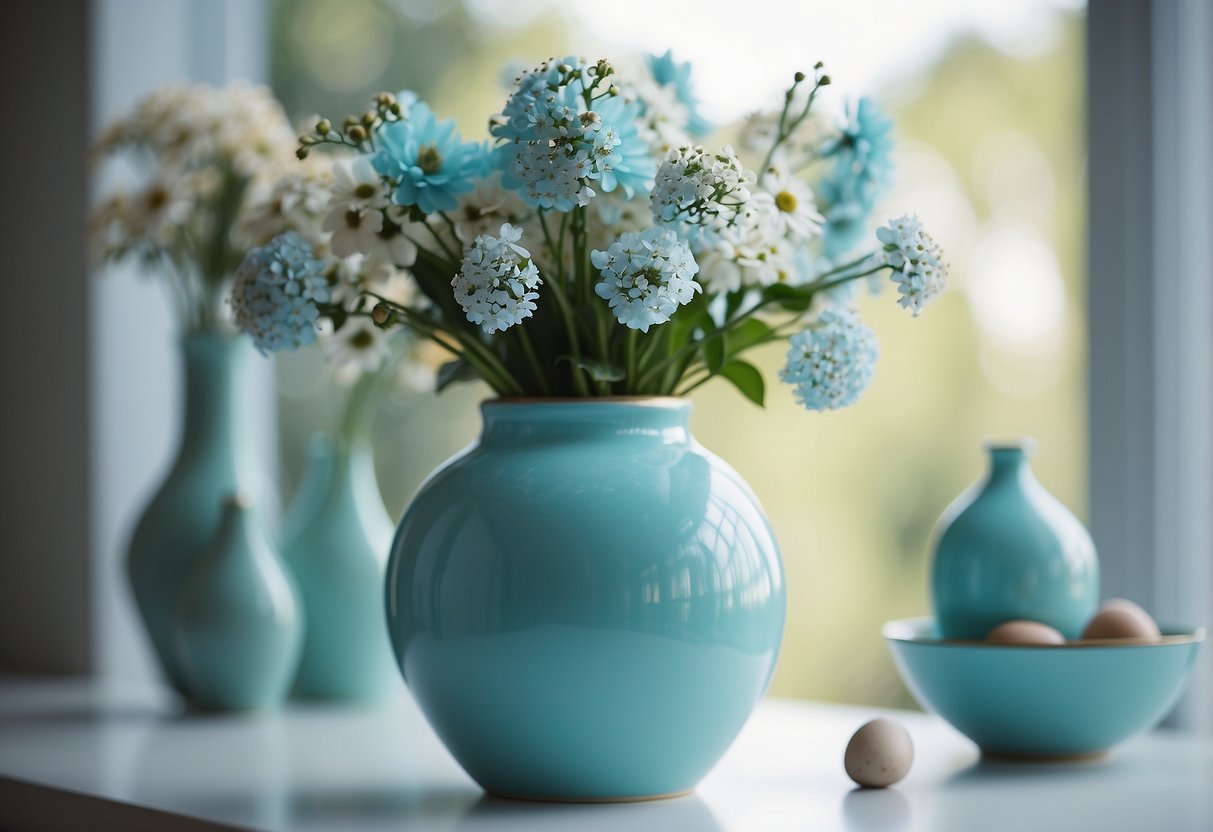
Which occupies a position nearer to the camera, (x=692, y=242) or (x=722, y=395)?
(x=692, y=242)

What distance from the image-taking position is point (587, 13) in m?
1.62

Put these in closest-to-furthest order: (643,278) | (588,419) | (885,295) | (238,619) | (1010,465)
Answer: (643,278) → (588,419) → (1010,465) → (238,619) → (885,295)

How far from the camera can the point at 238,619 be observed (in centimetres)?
125

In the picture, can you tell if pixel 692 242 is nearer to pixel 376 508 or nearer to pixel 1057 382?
pixel 376 508

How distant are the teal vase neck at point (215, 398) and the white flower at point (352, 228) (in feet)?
1.58

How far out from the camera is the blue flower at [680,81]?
0.97 meters

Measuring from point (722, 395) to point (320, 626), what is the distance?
686 millimetres

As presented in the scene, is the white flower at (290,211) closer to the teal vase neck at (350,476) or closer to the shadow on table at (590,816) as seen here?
the teal vase neck at (350,476)

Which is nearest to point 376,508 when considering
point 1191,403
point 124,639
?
point 124,639

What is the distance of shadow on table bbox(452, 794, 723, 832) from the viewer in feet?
→ 2.69

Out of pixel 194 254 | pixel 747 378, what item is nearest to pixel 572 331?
pixel 747 378

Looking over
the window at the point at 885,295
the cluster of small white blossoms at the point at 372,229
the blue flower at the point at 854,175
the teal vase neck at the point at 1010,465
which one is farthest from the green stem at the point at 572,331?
the window at the point at 885,295

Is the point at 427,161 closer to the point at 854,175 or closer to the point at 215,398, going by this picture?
the point at 854,175

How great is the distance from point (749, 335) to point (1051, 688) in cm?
31
